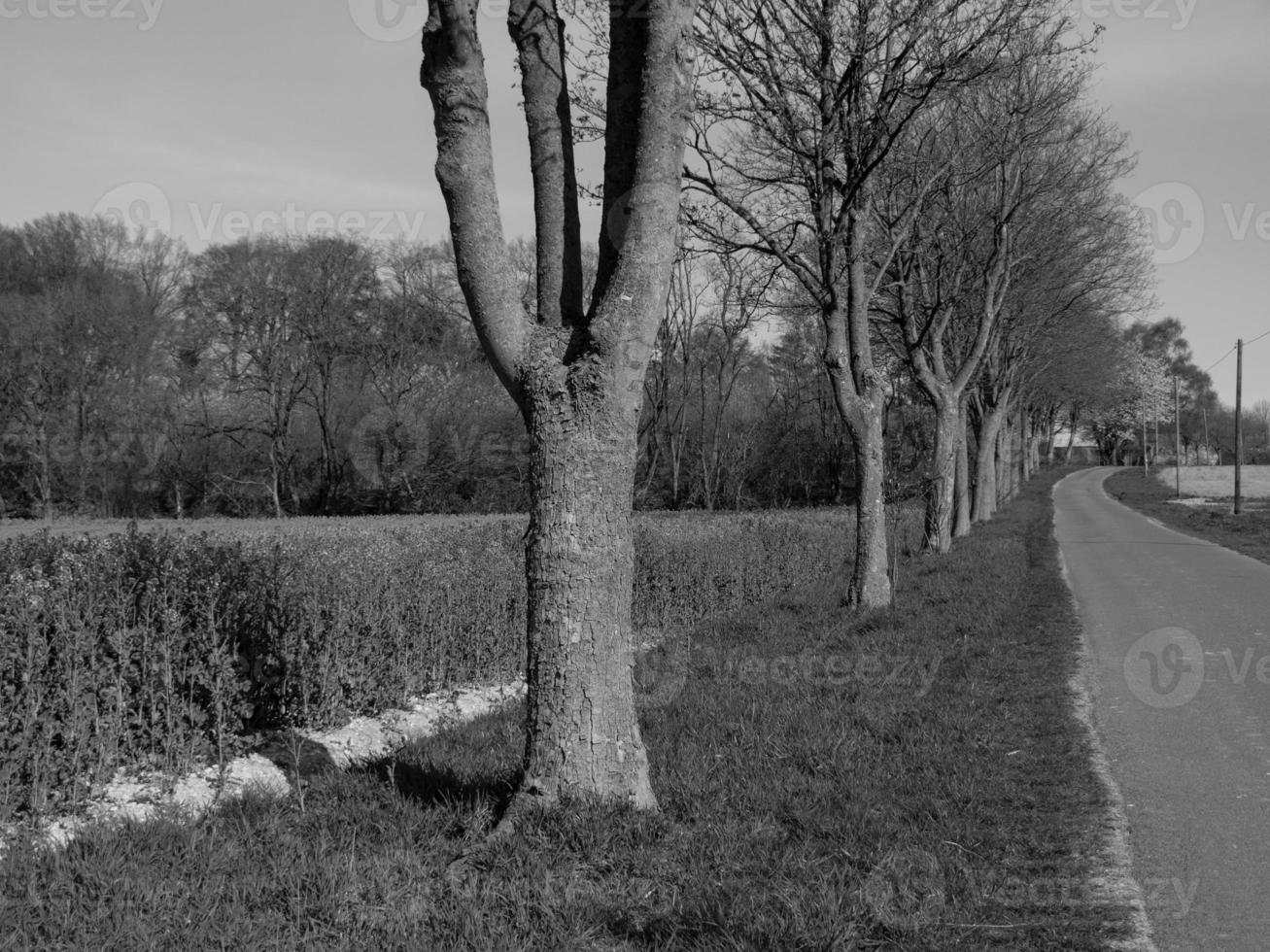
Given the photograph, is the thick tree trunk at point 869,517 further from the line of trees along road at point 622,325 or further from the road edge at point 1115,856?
the road edge at point 1115,856

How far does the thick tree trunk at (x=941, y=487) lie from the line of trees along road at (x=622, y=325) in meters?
0.10

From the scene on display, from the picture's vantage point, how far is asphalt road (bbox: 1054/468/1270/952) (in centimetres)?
367

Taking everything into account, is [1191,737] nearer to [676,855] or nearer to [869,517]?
[676,855]

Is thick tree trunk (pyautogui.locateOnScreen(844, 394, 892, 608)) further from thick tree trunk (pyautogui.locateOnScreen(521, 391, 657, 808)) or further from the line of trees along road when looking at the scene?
thick tree trunk (pyautogui.locateOnScreen(521, 391, 657, 808))

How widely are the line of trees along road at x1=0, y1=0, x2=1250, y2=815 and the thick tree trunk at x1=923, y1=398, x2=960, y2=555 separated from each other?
104mm

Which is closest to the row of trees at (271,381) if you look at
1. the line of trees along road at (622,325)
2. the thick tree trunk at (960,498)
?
the line of trees along road at (622,325)

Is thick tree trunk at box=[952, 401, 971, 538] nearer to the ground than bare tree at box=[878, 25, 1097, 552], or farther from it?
nearer to the ground

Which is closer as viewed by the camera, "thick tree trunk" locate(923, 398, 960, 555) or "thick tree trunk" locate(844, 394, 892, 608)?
"thick tree trunk" locate(844, 394, 892, 608)

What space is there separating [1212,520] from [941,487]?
55.4 feet

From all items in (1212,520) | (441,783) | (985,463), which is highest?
(985,463)

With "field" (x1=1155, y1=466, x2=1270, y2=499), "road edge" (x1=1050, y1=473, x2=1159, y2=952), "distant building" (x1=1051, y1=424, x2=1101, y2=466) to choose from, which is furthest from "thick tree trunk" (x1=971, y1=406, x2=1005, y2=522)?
"distant building" (x1=1051, y1=424, x2=1101, y2=466)

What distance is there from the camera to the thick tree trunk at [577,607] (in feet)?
13.3

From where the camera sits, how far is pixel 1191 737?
611cm

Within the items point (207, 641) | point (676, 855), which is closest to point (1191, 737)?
point (676, 855)
